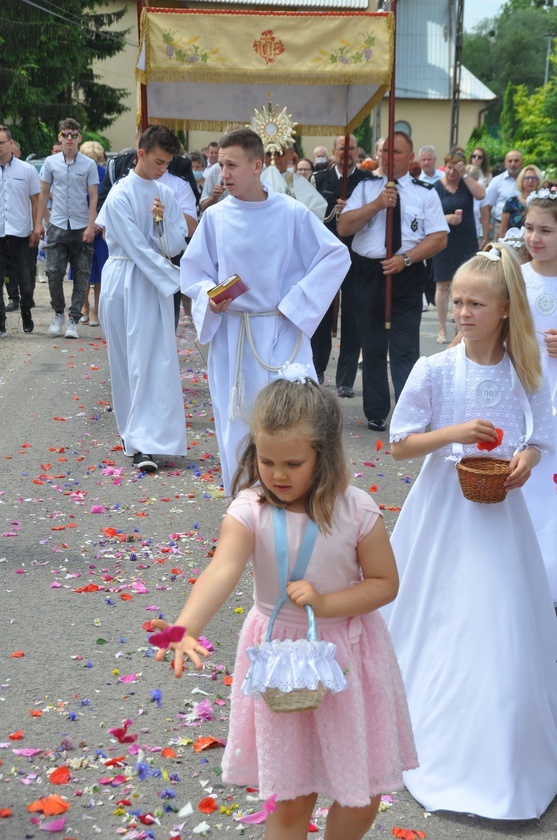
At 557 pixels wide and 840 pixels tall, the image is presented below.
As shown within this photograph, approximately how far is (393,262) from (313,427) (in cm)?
664

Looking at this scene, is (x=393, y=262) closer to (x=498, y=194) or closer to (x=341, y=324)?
(x=341, y=324)

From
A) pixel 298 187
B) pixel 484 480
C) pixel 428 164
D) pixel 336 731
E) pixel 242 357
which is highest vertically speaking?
pixel 428 164

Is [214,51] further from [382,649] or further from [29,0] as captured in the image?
[29,0]

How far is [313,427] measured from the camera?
2.96m

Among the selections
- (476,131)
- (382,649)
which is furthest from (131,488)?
(476,131)

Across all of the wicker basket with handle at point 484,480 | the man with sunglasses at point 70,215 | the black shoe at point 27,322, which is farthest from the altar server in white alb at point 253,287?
the black shoe at point 27,322

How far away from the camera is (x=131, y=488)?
781 cm

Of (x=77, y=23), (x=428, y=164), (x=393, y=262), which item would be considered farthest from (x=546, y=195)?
(x=77, y=23)

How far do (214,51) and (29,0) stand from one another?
1003 inches

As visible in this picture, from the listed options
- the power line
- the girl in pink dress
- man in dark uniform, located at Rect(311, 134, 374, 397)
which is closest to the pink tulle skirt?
the girl in pink dress

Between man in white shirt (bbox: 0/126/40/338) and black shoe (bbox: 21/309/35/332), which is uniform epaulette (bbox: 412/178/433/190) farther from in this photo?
black shoe (bbox: 21/309/35/332)

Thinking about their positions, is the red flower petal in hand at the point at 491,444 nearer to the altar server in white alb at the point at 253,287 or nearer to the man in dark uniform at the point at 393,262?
the altar server in white alb at the point at 253,287

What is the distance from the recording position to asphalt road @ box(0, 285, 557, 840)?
12.3 ft

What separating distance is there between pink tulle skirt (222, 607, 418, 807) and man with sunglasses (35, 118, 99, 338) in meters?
11.5
